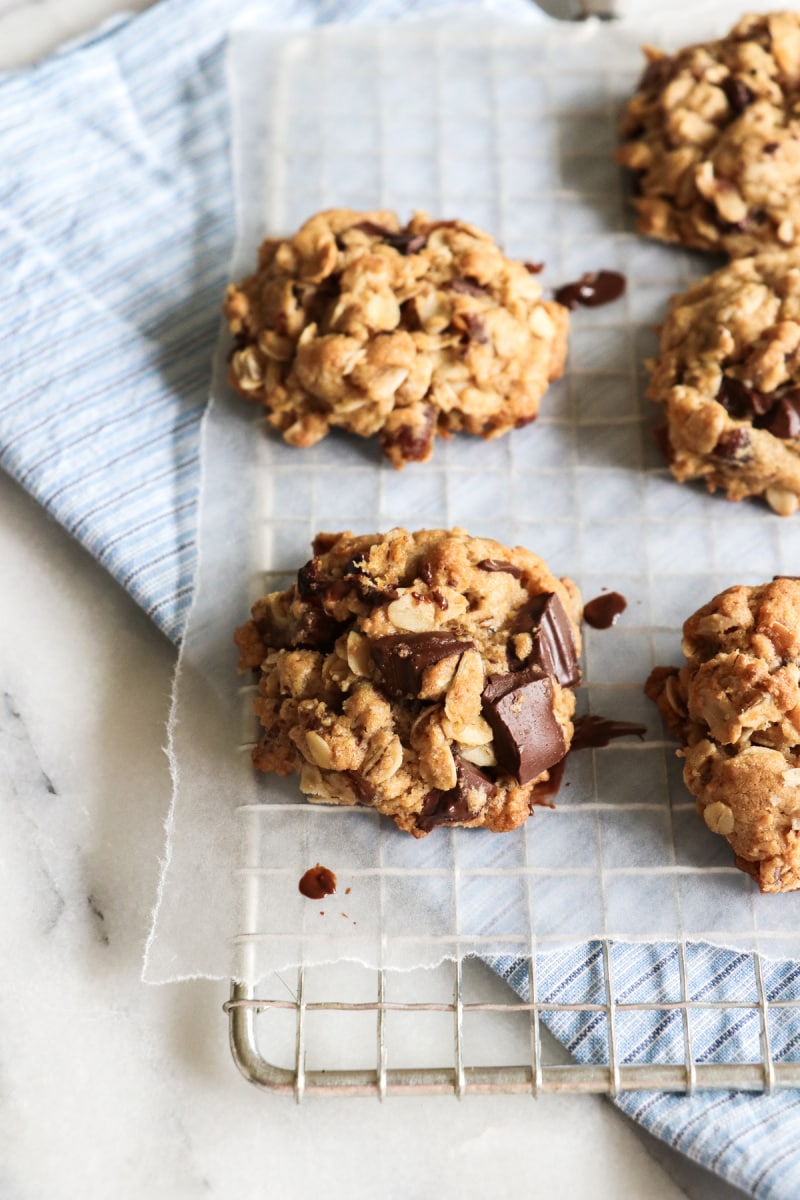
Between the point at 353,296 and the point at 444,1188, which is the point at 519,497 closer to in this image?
the point at 353,296

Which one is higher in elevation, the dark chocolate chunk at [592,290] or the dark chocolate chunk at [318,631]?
the dark chocolate chunk at [592,290]

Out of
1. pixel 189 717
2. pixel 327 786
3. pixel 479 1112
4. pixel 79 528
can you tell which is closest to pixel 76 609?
pixel 79 528

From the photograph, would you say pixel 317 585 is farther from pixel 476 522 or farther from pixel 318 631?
pixel 476 522

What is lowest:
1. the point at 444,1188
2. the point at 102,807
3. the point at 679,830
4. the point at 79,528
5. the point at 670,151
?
the point at 444,1188

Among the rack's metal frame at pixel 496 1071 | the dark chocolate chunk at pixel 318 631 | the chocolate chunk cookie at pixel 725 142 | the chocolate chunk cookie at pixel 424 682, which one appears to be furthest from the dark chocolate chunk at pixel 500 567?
the chocolate chunk cookie at pixel 725 142

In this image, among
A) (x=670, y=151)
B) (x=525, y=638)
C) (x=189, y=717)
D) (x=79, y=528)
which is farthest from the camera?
(x=670, y=151)

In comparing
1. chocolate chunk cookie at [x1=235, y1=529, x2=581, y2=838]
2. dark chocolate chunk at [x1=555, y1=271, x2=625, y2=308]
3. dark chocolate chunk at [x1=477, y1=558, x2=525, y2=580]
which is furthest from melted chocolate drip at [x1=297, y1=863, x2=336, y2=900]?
dark chocolate chunk at [x1=555, y1=271, x2=625, y2=308]

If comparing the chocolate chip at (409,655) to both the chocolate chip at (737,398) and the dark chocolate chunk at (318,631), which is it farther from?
the chocolate chip at (737,398)

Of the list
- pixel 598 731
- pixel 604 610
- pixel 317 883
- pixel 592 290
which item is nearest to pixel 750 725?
pixel 598 731
